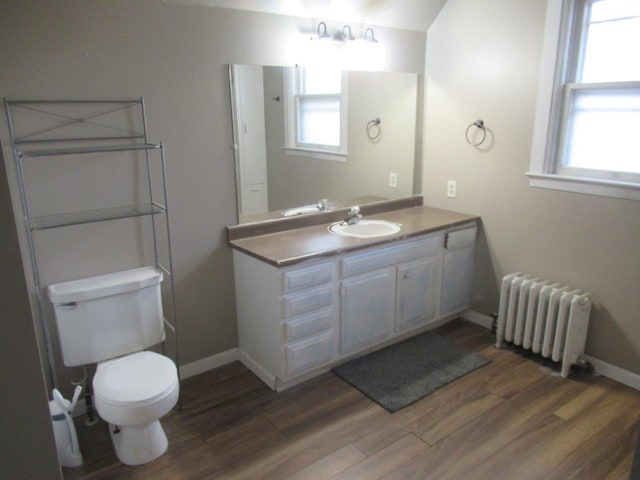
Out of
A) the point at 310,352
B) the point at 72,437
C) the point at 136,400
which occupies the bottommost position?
the point at 72,437

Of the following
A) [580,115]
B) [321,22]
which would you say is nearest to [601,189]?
[580,115]

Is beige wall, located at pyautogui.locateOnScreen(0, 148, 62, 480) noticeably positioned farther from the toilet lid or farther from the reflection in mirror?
the reflection in mirror

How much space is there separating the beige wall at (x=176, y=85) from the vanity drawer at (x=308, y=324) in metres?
0.52

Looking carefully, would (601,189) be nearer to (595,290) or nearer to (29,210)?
(595,290)

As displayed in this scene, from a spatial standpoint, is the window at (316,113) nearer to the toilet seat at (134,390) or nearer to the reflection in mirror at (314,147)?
the reflection in mirror at (314,147)

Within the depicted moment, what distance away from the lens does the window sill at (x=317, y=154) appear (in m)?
3.01

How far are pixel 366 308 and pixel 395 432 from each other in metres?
0.75

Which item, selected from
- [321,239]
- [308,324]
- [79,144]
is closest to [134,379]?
[308,324]

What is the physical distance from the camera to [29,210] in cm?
211

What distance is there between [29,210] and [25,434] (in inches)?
54.0

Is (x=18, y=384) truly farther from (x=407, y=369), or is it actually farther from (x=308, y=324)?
(x=407, y=369)

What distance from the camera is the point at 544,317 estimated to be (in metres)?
2.87

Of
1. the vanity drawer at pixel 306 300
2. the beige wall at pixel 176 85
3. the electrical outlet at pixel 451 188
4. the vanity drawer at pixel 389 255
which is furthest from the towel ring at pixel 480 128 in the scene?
the vanity drawer at pixel 306 300

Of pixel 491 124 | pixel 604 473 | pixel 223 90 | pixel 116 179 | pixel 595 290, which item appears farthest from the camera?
pixel 491 124
